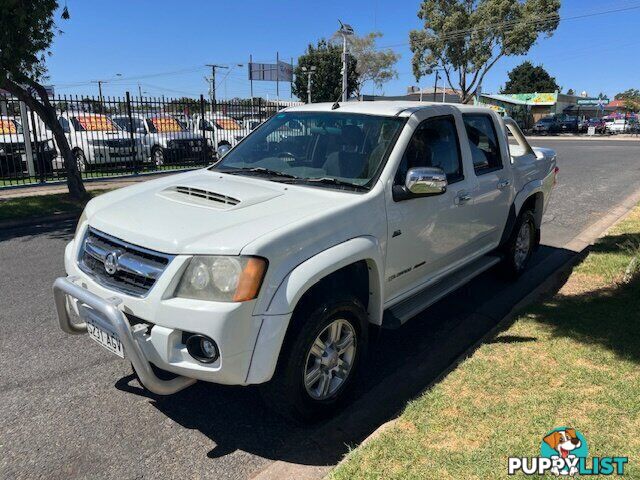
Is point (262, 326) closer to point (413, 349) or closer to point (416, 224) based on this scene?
point (416, 224)

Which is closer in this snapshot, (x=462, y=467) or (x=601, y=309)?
(x=462, y=467)

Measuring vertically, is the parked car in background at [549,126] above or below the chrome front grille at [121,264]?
above

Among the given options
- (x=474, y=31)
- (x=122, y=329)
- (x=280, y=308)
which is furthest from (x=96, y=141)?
(x=474, y=31)

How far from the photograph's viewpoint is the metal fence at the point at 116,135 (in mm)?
14086

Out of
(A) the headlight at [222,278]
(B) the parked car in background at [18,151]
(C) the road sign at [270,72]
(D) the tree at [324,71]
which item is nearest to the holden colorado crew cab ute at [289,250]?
(A) the headlight at [222,278]

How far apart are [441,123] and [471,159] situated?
497 millimetres

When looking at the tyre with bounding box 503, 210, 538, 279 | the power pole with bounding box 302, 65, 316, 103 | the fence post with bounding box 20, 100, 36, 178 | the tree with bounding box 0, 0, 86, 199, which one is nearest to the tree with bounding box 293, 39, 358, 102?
the power pole with bounding box 302, 65, 316, 103

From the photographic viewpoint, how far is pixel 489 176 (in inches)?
185

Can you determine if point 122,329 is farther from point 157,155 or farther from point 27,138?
point 157,155

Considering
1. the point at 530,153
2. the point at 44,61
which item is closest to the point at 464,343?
the point at 530,153

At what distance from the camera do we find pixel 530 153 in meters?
6.02

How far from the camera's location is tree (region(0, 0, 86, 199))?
8.51 meters

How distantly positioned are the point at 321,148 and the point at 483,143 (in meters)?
1.84

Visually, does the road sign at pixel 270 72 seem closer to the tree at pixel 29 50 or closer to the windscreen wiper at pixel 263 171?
the tree at pixel 29 50
